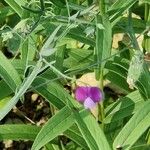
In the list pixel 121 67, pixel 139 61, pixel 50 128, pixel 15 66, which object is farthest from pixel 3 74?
pixel 139 61

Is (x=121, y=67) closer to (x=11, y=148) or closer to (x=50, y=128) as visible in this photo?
(x=50, y=128)

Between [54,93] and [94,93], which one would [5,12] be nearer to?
[54,93]

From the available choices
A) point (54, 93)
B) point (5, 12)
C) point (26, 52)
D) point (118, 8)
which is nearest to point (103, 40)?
point (118, 8)

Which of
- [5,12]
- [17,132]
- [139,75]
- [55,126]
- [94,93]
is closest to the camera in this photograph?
[139,75]

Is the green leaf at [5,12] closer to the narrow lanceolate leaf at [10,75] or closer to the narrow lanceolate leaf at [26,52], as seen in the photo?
the narrow lanceolate leaf at [26,52]

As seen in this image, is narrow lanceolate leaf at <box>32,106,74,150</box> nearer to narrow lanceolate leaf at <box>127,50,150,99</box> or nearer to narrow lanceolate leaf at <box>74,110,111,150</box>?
narrow lanceolate leaf at <box>74,110,111,150</box>

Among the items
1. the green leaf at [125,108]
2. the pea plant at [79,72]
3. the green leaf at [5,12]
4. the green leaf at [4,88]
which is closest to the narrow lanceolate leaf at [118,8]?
the pea plant at [79,72]
